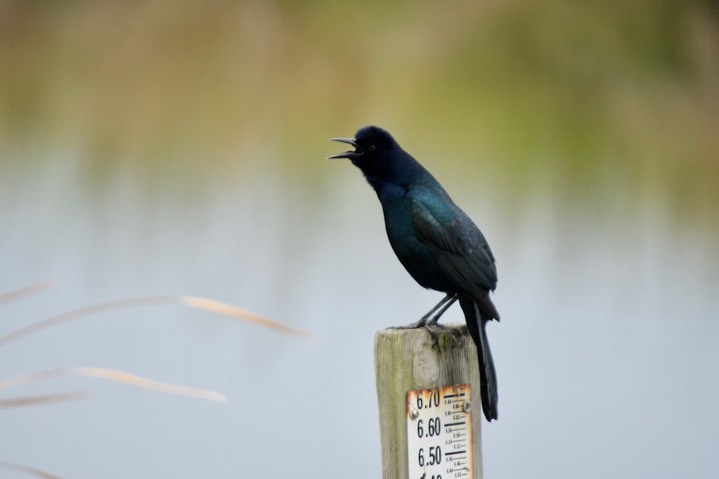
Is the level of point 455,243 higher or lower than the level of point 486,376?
higher

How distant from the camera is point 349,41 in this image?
4121mm

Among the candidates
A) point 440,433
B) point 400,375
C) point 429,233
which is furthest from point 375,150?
point 440,433

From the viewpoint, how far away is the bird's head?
2.89 metres

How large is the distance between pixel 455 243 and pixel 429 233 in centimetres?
8

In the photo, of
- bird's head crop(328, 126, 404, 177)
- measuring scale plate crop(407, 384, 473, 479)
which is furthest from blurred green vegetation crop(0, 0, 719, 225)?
measuring scale plate crop(407, 384, 473, 479)

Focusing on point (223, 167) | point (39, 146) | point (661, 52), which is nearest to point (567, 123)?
point (661, 52)

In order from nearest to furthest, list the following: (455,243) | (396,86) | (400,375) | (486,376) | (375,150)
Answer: (400,375)
(486,376)
(455,243)
(375,150)
(396,86)

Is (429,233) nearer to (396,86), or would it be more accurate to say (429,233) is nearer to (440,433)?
(440,433)

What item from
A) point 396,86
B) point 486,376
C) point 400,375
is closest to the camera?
point 400,375

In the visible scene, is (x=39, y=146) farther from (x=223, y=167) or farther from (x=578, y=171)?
(x=578, y=171)

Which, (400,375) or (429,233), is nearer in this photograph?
(400,375)

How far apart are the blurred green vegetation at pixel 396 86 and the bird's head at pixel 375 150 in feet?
3.62

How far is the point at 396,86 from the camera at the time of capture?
4152mm

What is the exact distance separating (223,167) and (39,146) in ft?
2.26
